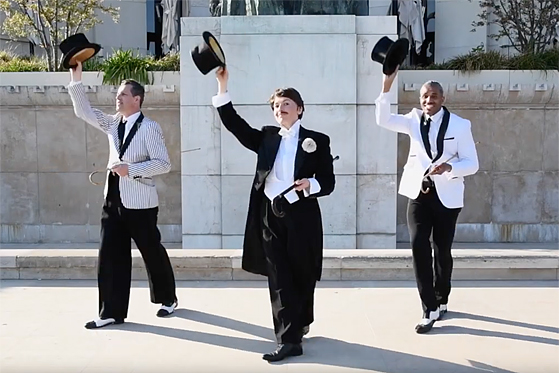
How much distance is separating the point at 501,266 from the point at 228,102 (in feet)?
11.4

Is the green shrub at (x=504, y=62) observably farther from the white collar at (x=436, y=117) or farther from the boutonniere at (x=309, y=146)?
the boutonniere at (x=309, y=146)

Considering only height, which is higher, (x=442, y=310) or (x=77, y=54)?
(x=77, y=54)

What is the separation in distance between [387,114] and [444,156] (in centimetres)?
53

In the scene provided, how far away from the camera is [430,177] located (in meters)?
4.65

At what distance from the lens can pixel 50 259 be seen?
248 inches

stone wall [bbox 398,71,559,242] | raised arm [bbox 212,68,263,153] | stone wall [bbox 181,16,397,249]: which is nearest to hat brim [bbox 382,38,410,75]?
raised arm [bbox 212,68,263,153]

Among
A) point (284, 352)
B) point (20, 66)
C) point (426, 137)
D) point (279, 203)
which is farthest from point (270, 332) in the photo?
point (20, 66)

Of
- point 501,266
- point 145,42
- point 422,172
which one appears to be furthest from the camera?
point 145,42

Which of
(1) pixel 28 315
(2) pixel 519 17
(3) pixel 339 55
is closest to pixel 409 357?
(1) pixel 28 315

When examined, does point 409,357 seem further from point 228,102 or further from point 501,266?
point 501,266

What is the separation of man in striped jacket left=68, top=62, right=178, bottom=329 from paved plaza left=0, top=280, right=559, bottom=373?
292 mm

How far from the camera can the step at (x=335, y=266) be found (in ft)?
20.3

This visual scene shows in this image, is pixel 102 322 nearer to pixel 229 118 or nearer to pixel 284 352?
pixel 284 352

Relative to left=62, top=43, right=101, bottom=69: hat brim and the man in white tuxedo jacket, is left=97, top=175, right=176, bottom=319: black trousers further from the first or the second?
the man in white tuxedo jacket
